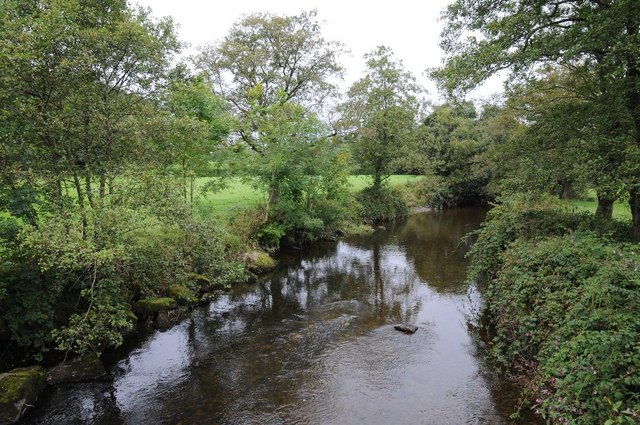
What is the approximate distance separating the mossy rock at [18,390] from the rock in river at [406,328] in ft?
33.6

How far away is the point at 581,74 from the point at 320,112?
21.1 metres

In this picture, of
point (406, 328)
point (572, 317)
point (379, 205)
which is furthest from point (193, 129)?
point (379, 205)

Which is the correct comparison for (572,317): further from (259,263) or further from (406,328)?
(259,263)

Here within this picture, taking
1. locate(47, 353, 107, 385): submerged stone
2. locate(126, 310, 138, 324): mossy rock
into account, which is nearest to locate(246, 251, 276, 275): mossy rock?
locate(126, 310, 138, 324): mossy rock

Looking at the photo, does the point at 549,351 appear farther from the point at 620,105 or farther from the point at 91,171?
the point at 91,171

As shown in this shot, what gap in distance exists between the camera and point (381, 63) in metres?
32.3

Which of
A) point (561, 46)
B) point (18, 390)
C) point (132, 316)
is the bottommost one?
point (18, 390)

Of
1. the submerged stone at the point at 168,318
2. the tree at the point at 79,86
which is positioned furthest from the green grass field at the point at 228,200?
the tree at the point at 79,86

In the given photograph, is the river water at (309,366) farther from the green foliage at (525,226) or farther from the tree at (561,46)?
the tree at (561,46)

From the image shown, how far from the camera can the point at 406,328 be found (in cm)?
1262

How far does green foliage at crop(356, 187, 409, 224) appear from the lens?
111 feet

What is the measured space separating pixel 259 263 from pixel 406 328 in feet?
29.4

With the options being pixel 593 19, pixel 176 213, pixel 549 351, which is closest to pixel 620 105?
pixel 593 19

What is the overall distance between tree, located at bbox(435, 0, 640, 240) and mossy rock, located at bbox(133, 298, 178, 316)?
42.4ft
